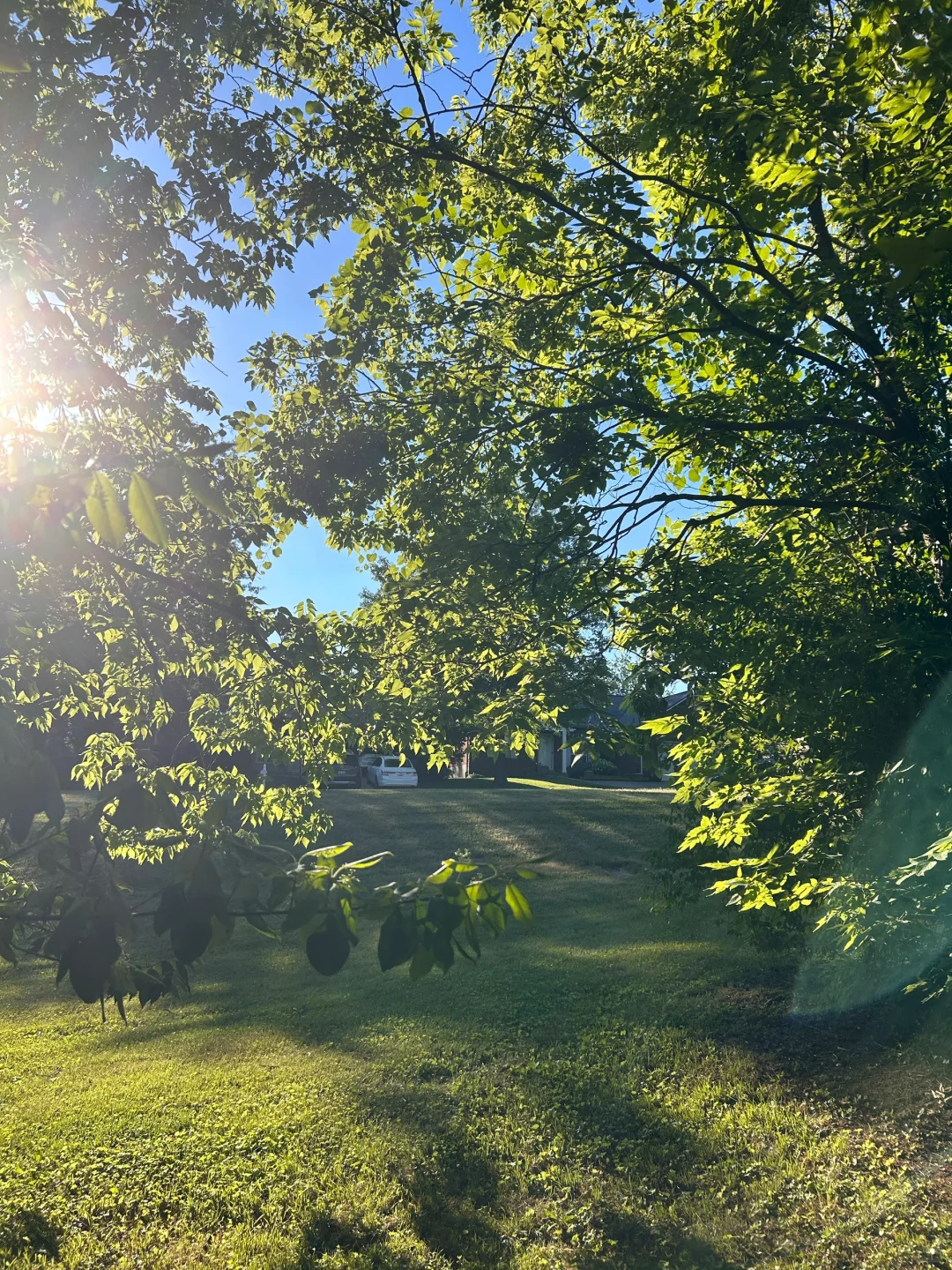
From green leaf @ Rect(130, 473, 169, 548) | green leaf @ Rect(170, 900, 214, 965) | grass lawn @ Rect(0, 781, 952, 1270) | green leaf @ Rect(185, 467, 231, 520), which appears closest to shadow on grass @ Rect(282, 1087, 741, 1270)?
grass lawn @ Rect(0, 781, 952, 1270)

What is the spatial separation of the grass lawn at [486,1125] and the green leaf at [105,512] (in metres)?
4.78

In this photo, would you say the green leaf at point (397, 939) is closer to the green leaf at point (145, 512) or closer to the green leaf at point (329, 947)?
the green leaf at point (329, 947)

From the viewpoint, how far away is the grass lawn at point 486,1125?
16.2ft

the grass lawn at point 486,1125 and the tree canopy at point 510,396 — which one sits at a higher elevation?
the tree canopy at point 510,396

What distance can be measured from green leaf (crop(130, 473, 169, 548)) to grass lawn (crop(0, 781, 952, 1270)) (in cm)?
481

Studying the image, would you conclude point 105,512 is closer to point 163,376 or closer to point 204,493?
point 204,493

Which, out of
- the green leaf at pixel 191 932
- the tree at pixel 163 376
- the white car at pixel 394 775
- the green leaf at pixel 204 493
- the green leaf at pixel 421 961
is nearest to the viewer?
the green leaf at pixel 204 493

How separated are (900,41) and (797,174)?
0.95 meters

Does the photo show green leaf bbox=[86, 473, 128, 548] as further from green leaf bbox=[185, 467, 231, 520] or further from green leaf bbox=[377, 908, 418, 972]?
green leaf bbox=[377, 908, 418, 972]

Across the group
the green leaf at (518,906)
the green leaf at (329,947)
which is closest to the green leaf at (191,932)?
the green leaf at (329,947)

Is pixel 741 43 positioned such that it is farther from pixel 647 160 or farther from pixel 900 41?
pixel 900 41

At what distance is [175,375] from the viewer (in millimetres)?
6527

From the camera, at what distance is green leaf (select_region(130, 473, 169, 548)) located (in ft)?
4.72

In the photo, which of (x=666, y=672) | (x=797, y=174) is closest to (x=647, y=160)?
(x=797, y=174)
